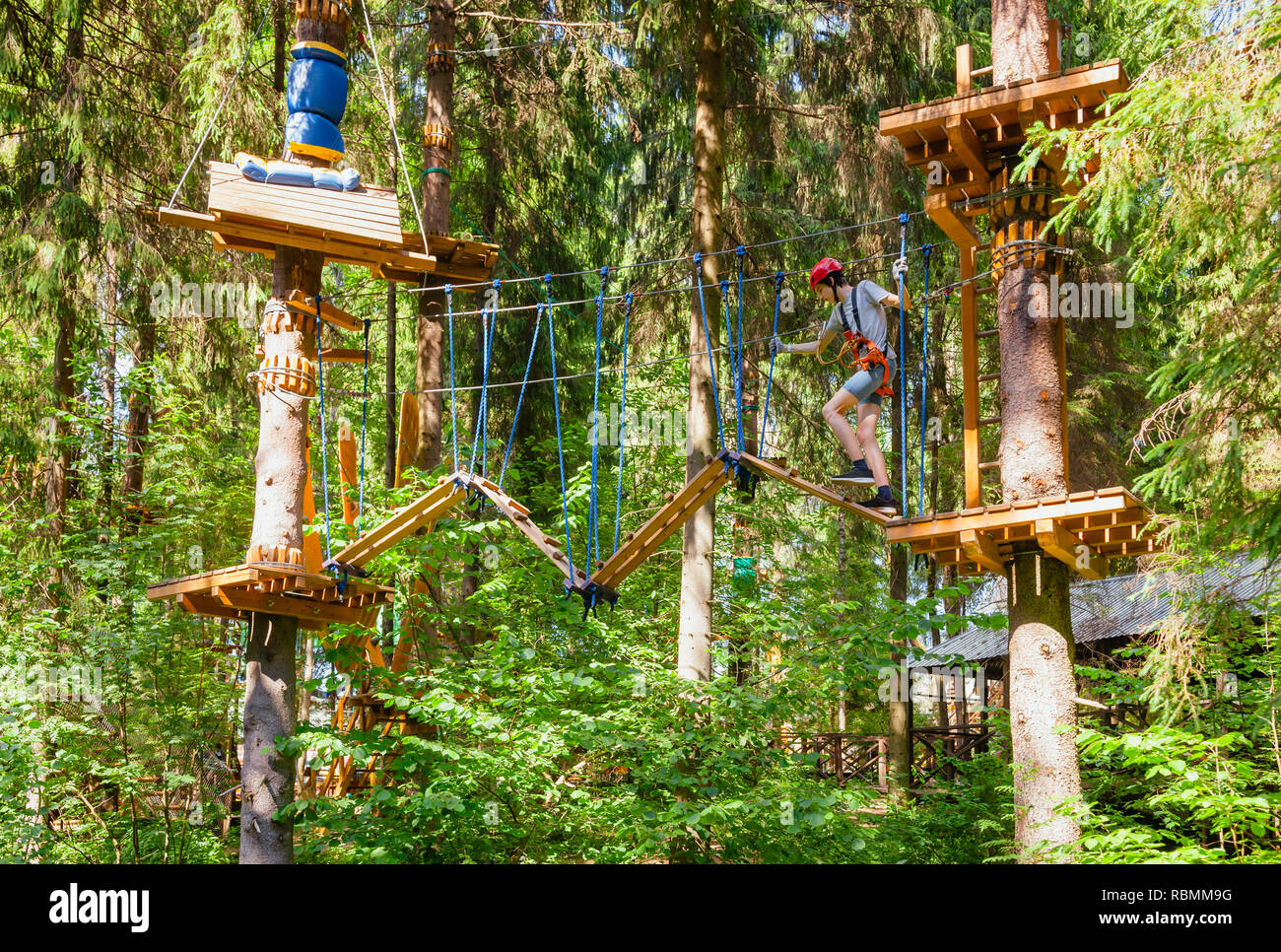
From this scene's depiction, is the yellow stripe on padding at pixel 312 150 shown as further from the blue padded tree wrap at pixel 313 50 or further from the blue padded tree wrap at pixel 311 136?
the blue padded tree wrap at pixel 313 50

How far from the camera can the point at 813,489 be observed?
23.2ft

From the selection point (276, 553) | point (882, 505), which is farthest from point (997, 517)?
point (276, 553)

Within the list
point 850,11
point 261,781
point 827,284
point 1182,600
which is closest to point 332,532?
point 261,781

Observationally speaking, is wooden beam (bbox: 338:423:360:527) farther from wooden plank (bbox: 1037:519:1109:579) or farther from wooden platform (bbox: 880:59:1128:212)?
wooden plank (bbox: 1037:519:1109:579)

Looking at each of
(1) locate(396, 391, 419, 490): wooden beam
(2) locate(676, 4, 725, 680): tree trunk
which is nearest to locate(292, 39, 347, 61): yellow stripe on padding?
(1) locate(396, 391, 419, 490): wooden beam

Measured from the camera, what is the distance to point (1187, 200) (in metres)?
5.41

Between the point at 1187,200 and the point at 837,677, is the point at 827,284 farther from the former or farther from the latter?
the point at 837,677

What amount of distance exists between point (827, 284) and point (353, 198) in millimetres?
3229

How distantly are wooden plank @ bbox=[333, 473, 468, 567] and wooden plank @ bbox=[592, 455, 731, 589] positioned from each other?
3.86 ft

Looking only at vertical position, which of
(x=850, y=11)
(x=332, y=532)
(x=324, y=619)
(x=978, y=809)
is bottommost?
(x=978, y=809)

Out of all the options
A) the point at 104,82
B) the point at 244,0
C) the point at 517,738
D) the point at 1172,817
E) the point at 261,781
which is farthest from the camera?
the point at 104,82

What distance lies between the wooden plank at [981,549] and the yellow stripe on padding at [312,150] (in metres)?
5.00

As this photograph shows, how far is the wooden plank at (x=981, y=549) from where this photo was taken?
6074 mm

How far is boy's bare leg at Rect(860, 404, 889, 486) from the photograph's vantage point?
22.8 feet
